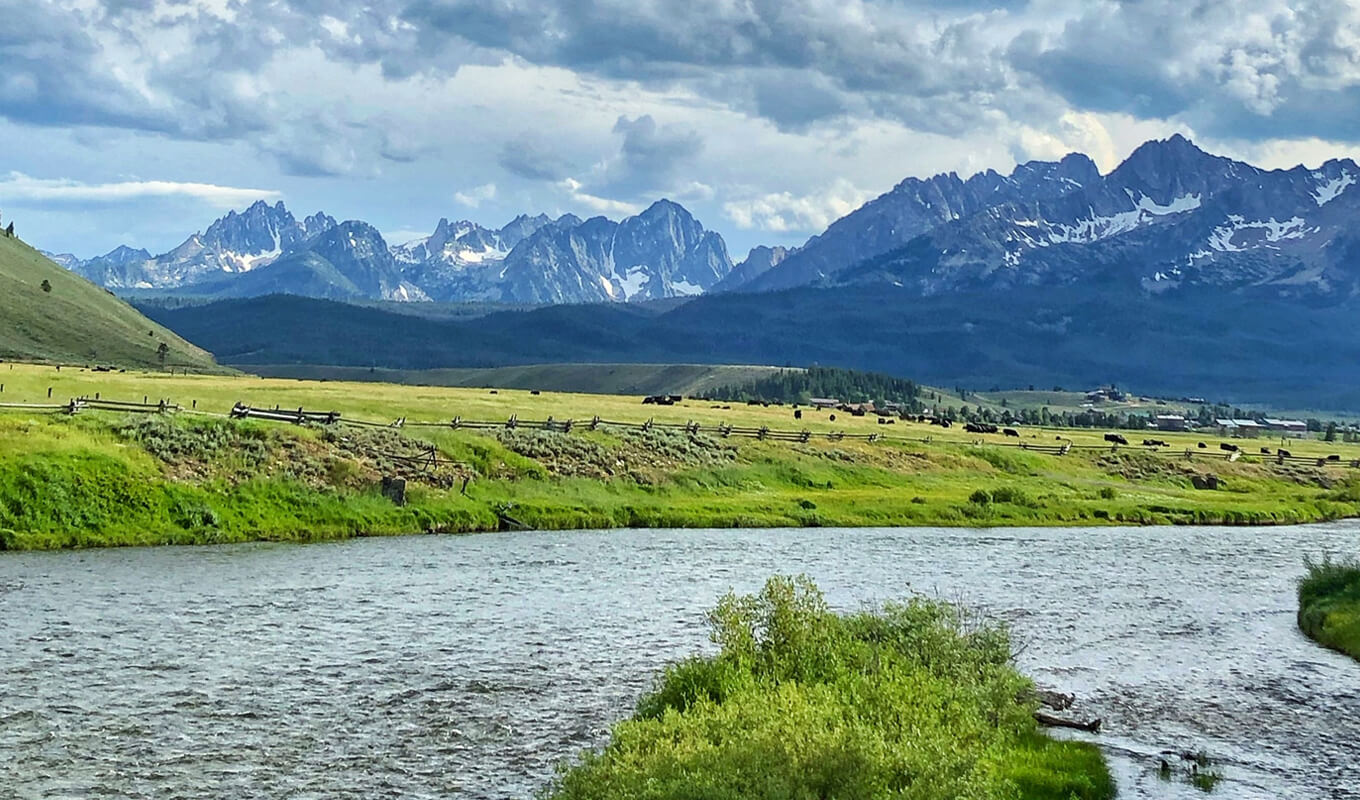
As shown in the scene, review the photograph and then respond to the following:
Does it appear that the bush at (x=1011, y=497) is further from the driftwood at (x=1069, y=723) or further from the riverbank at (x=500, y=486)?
the driftwood at (x=1069, y=723)

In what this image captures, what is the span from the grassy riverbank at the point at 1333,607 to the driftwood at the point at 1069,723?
19.0 m

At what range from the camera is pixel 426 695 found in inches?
1473

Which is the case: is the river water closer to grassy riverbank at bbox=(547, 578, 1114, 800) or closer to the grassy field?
grassy riverbank at bbox=(547, 578, 1114, 800)

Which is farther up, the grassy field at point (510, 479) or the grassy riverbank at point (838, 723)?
the grassy field at point (510, 479)

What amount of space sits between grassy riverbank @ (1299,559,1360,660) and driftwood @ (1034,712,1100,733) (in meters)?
19.0

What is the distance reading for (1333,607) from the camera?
2156 inches

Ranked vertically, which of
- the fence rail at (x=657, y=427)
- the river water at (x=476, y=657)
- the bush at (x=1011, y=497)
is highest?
the fence rail at (x=657, y=427)

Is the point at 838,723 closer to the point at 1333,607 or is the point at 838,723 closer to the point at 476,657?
the point at 476,657

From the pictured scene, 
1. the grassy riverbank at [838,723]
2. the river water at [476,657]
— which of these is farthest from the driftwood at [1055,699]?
the grassy riverbank at [838,723]

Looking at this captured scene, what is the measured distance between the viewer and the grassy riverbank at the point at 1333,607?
5034 cm

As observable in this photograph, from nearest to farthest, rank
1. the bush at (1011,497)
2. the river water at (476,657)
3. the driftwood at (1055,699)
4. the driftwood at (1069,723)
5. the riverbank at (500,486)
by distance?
the river water at (476,657), the driftwood at (1069,723), the driftwood at (1055,699), the riverbank at (500,486), the bush at (1011,497)

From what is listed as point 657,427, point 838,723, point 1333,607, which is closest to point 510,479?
point 657,427

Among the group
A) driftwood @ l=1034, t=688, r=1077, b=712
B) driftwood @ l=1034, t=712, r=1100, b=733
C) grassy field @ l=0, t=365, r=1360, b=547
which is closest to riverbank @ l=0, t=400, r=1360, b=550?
grassy field @ l=0, t=365, r=1360, b=547

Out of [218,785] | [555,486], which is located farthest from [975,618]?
[555,486]
